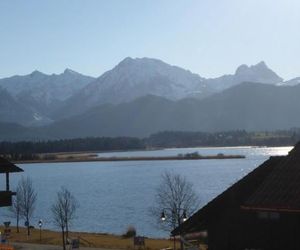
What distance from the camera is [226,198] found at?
2734cm

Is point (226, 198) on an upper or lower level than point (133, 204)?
upper

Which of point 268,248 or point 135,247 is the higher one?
point 268,248

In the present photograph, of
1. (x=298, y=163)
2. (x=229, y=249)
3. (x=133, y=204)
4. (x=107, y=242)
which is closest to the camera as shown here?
(x=298, y=163)

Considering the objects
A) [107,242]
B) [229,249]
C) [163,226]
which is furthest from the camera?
[163,226]

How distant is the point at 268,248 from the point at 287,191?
3.13 m

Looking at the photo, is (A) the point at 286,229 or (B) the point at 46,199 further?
(B) the point at 46,199

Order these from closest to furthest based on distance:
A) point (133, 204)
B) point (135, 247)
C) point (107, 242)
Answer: point (135, 247) → point (107, 242) → point (133, 204)

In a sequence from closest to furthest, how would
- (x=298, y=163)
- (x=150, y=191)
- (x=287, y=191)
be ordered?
(x=287, y=191), (x=298, y=163), (x=150, y=191)

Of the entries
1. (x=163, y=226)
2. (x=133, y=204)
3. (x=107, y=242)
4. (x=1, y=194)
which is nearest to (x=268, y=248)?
(x=1, y=194)

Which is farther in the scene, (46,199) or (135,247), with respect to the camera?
(46,199)

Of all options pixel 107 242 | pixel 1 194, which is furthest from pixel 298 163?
pixel 107 242

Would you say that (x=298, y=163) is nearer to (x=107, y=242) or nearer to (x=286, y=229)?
(x=286, y=229)

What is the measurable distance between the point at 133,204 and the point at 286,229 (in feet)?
236

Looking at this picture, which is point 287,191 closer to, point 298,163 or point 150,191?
point 298,163
